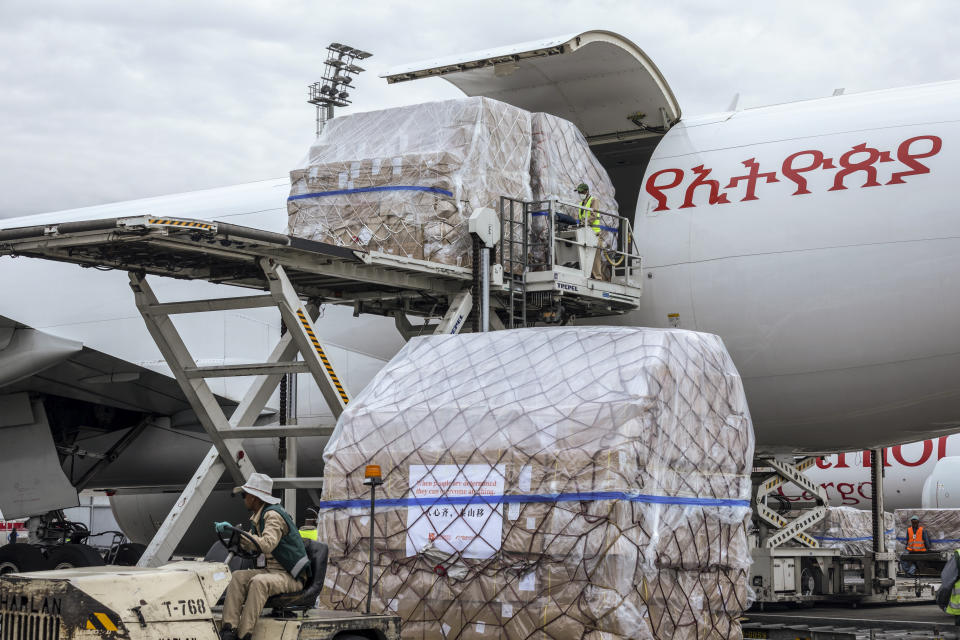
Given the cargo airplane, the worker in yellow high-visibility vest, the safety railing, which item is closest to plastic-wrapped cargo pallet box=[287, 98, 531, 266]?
the safety railing

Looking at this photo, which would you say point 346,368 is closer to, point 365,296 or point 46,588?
point 365,296

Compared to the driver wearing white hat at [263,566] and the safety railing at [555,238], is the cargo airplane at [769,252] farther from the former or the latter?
the driver wearing white hat at [263,566]

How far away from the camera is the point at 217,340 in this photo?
59.0 feet

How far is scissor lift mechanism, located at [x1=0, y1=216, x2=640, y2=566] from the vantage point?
11.5m

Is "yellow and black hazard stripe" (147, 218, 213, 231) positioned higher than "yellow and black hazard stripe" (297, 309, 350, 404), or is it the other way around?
"yellow and black hazard stripe" (147, 218, 213, 231)

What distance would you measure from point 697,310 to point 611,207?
5.70 ft

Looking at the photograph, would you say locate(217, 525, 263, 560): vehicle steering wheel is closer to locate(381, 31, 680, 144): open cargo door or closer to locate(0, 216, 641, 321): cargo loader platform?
locate(0, 216, 641, 321): cargo loader platform

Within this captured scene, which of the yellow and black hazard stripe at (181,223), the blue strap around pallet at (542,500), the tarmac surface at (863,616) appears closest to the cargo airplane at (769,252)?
the tarmac surface at (863,616)

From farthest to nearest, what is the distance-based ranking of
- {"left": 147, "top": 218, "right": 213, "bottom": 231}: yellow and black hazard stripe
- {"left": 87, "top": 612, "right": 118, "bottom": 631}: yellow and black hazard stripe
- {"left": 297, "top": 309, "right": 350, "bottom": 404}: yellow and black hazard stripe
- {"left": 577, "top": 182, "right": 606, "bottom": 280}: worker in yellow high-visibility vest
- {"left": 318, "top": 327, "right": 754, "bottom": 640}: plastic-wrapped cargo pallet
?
{"left": 577, "top": 182, "right": 606, "bottom": 280}: worker in yellow high-visibility vest
{"left": 297, "top": 309, "right": 350, "bottom": 404}: yellow and black hazard stripe
{"left": 147, "top": 218, "right": 213, "bottom": 231}: yellow and black hazard stripe
{"left": 318, "top": 327, "right": 754, "bottom": 640}: plastic-wrapped cargo pallet
{"left": 87, "top": 612, "right": 118, "bottom": 631}: yellow and black hazard stripe

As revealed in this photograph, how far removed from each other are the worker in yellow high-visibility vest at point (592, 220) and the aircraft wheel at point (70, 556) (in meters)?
6.99

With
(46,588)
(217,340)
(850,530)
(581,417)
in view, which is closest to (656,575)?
(581,417)

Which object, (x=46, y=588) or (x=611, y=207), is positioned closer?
(x=46, y=588)

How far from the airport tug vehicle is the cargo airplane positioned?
717 cm

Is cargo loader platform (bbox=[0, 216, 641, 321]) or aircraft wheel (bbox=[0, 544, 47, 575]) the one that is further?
aircraft wheel (bbox=[0, 544, 47, 575])
